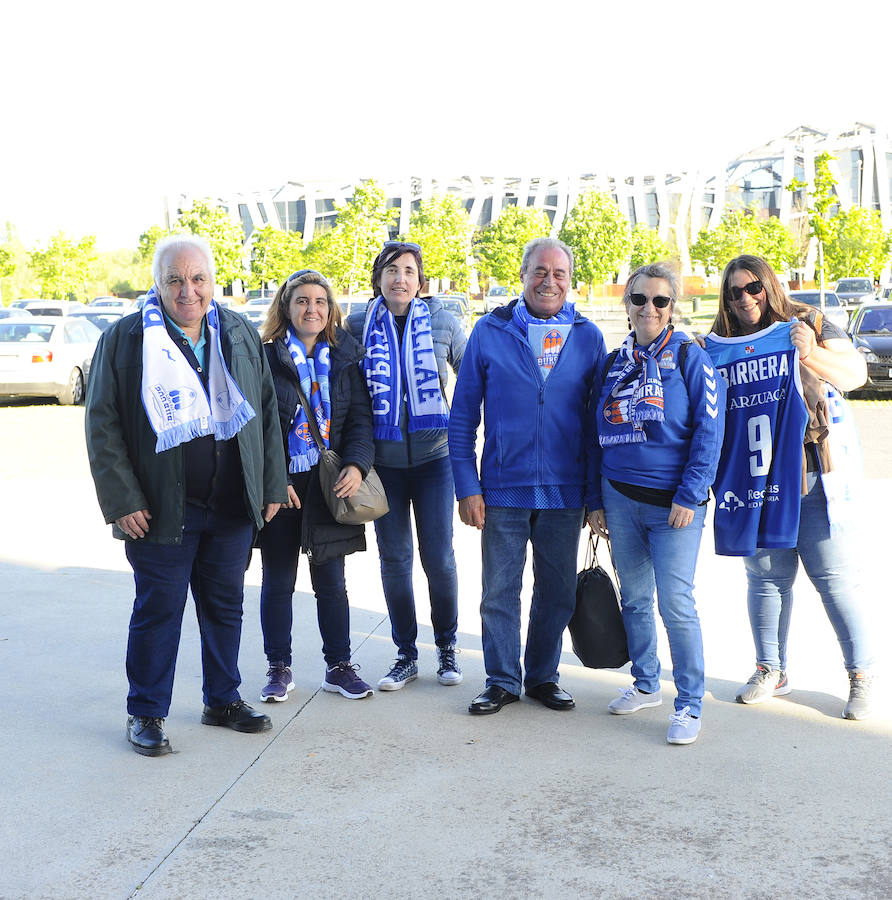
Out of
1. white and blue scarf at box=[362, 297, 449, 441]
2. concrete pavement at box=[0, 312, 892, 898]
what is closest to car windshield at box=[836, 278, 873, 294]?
concrete pavement at box=[0, 312, 892, 898]

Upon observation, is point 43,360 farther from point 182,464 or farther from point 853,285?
point 853,285

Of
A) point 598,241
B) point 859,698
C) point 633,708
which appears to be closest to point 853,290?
point 598,241

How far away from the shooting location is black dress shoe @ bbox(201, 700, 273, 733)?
4203 mm

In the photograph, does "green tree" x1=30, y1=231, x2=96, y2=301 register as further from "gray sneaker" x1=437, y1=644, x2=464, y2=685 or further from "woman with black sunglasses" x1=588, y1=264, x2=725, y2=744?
"woman with black sunglasses" x1=588, y1=264, x2=725, y2=744

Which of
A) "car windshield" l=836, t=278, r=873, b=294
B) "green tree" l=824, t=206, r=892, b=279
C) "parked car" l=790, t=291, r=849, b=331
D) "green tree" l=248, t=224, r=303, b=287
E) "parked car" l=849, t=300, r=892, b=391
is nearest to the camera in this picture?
"parked car" l=849, t=300, r=892, b=391

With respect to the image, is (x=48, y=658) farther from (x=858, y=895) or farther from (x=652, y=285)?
(x=858, y=895)

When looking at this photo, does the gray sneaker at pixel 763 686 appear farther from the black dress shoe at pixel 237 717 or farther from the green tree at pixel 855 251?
the green tree at pixel 855 251

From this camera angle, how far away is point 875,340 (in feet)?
59.7

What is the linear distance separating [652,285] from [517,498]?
39.6 inches

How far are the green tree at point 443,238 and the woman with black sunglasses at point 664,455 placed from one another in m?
54.3

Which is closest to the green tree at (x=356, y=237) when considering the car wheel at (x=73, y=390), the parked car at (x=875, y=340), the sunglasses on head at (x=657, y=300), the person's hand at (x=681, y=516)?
the car wheel at (x=73, y=390)

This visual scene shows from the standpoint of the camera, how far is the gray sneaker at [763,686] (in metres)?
4.47

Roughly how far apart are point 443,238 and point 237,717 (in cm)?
5853

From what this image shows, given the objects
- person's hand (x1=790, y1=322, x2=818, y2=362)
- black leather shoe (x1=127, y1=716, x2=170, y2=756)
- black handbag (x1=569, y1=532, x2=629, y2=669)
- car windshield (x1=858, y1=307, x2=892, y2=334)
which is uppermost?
person's hand (x1=790, y1=322, x2=818, y2=362)
